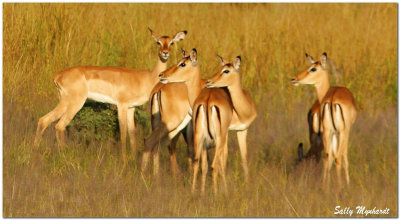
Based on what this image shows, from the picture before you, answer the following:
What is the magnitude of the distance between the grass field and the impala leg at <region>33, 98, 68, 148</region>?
0.10m

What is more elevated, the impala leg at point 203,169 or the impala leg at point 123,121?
the impala leg at point 123,121

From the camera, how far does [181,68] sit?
262 inches

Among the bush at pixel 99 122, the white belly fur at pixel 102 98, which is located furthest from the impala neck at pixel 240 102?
the white belly fur at pixel 102 98

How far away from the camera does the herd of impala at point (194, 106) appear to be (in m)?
6.29

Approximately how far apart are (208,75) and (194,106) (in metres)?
3.40

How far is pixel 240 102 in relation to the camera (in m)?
6.75

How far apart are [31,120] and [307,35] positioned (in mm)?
4538

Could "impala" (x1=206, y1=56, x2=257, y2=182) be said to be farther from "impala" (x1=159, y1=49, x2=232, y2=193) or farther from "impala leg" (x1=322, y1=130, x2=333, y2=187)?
"impala leg" (x1=322, y1=130, x2=333, y2=187)

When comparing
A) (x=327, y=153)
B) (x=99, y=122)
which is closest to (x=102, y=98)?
(x=99, y=122)

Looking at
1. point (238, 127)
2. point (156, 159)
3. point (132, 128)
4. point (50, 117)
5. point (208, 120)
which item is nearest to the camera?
point (208, 120)

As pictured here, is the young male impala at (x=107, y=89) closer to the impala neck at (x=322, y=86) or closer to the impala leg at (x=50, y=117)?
the impala leg at (x=50, y=117)

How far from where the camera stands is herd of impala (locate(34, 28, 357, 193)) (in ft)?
20.6

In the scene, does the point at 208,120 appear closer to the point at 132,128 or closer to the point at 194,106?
the point at 194,106

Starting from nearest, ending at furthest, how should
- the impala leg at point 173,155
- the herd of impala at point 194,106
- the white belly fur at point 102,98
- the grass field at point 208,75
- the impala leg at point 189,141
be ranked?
1. the grass field at point 208,75
2. the herd of impala at point 194,106
3. the impala leg at point 173,155
4. the impala leg at point 189,141
5. the white belly fur at point 102,98
